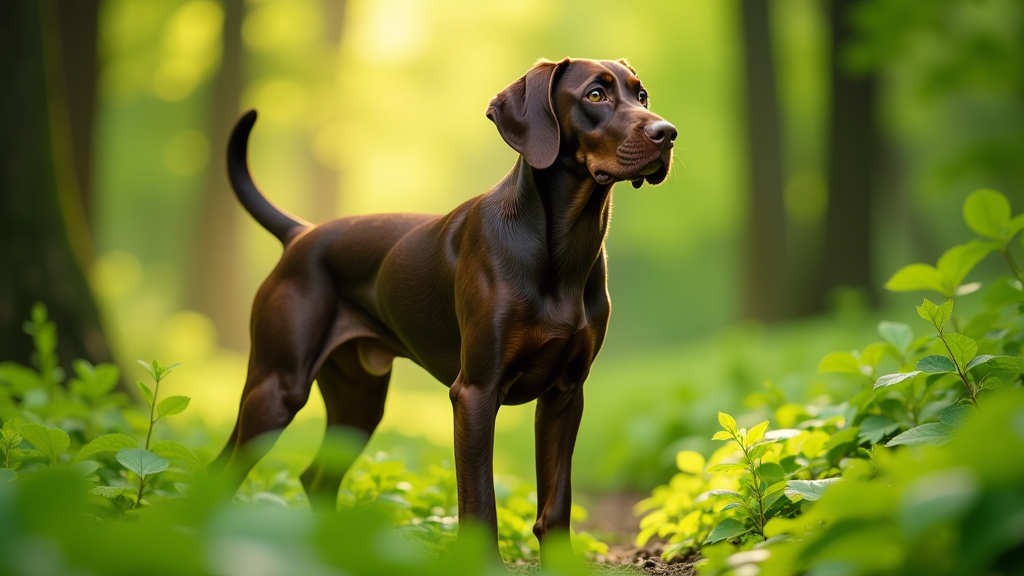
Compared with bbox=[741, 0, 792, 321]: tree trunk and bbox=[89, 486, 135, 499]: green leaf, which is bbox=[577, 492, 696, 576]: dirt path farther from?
bbox=[741, 0, 792, 321]: tree trunk

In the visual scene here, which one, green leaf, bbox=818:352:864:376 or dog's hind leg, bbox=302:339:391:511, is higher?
dog's hind leg, bbox=302:339:391:511

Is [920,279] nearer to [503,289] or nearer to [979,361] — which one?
[979,361]

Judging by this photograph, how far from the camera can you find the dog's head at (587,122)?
300cm

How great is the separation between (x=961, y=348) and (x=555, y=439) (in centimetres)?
150

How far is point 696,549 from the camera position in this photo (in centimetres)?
354

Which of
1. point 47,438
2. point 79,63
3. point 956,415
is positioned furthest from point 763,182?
point 47,438

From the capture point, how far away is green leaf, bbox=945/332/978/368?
2.80m

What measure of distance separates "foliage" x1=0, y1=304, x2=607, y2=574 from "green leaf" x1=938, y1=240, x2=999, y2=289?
5.78 ft

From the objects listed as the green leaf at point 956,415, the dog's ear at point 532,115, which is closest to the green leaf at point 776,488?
the green leaf at point 956,415

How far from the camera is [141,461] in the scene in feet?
8.93

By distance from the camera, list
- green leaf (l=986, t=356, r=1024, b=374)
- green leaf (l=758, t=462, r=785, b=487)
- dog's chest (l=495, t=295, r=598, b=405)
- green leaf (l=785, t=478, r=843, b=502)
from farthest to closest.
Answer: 1. green leaf (l=758, t=462, r=785, b=487)
2. dog's chest (l=495, t=295, r=598, b=405)
3. green leaf (l=986, t=356, r=1024, b=374)
4. green leaf (l=785, t=478, r=843, b=502)

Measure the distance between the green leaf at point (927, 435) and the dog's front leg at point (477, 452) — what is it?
134 centimetres

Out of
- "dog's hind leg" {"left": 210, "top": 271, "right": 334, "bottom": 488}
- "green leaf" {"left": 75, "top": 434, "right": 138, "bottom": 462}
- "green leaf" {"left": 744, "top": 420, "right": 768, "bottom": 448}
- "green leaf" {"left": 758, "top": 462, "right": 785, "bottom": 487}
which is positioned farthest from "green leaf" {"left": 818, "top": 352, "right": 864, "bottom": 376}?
"green leaf" {"left": 75, "top": 434, "right": 138, "bottom": 462}

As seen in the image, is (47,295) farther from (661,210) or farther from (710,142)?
(661,210)
